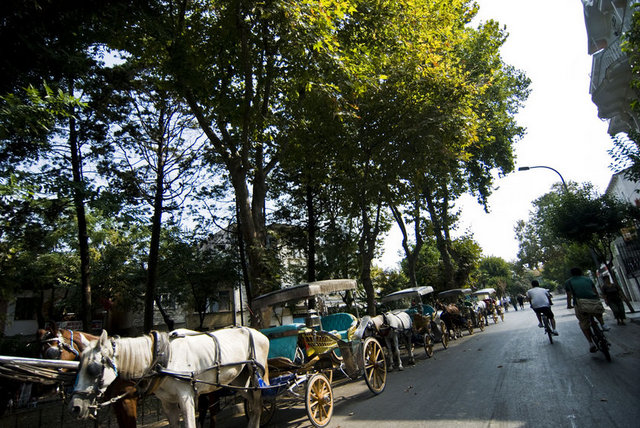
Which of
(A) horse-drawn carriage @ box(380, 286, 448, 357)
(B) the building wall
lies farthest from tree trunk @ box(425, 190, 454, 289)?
(B) the building wall

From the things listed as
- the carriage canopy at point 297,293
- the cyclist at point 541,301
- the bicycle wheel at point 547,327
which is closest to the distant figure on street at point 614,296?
the bicycle wheel at point 547,327

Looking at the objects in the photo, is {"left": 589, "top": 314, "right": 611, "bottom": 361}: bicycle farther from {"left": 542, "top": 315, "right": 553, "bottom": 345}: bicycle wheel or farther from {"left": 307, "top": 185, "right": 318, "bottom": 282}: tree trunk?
{"left": 307, "top": 185, "right": 318, "bottom": 282}: tree trunk

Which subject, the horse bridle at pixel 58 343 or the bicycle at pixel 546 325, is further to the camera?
the bicycle at pixel 546 325

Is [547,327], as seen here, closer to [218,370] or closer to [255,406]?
[255,406]

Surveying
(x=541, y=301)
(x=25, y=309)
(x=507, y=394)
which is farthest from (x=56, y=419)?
(x=25, y=309)

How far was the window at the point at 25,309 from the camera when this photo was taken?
25.0 meters

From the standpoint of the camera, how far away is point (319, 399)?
6141 millimetres

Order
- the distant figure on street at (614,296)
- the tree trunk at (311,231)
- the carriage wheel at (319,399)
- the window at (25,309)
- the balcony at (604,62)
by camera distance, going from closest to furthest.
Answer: the carriage wheel at (319,399) → the distant figure on street at (614,296) → the balcony at (604,62) → the tree trunk at (311,231) → the window at (25,309)

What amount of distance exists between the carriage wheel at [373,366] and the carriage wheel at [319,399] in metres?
1.43

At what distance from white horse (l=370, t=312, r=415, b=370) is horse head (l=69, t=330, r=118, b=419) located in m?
6.83

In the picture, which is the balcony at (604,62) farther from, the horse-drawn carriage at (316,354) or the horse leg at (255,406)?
the horse leg at (255,406)

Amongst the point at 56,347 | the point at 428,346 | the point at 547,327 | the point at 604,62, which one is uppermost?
the point at 604,62

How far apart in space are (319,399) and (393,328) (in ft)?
16.8

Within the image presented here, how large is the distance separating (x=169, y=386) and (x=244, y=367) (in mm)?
1356
